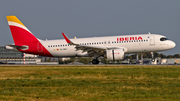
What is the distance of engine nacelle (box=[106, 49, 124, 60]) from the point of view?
33144 mm

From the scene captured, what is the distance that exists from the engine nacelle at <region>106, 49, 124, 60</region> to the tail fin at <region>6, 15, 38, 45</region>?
11876mm

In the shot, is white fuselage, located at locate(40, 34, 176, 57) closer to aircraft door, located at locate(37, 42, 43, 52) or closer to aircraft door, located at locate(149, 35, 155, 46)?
aircraft door, located at locate(149, 35, 155, 46)

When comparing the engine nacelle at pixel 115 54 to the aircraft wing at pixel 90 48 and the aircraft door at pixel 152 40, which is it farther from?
the aircraft door at pixel 152 40

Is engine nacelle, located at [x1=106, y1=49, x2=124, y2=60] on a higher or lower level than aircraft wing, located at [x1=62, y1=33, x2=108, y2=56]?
lower

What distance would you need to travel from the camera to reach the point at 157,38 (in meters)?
34.1

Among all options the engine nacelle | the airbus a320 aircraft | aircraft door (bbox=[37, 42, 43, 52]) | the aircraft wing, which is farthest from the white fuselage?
aircraft door (bbox=[37, 42, 43, 52])

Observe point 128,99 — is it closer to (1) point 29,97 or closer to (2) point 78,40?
(1) point 29,97

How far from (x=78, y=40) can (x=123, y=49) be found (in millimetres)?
7008

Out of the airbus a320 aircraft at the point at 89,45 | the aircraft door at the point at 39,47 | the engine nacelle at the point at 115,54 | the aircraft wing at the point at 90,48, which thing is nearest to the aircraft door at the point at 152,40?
the airbus a320 aircraft at the point at 89,45

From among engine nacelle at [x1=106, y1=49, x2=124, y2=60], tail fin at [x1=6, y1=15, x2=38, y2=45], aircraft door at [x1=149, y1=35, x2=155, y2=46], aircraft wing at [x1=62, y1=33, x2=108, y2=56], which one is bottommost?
engine nacelle at [x1=106, y1=49, x2=124, y2=60]

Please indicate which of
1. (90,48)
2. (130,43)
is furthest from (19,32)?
(130,43)

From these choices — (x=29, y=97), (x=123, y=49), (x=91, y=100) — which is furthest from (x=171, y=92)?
(x=123, y=49)

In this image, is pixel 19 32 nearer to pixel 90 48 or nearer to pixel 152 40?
pixel 90 48

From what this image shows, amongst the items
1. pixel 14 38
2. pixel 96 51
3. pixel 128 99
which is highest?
pixel 14 38
